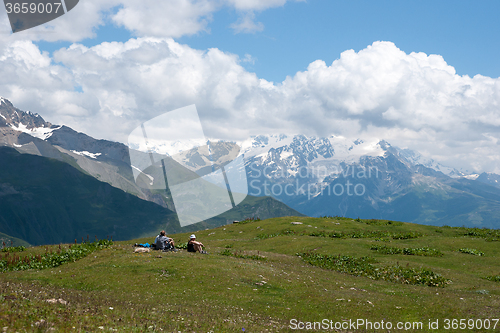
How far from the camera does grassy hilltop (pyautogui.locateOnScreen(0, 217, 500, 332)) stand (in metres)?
12.0

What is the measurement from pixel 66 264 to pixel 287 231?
31.9m

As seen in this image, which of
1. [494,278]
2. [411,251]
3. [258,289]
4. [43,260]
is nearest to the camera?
[258,289]

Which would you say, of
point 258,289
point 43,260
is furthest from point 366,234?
point 43,260

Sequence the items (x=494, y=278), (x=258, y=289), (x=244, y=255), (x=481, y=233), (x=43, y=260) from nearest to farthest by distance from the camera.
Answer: (x=258, y=289) → (x=43, y=260) → (x=494, y=278) → (x=244, y=255) → (x=481, y=233)

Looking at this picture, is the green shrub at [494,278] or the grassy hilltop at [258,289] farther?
the green shrub at [494,278]

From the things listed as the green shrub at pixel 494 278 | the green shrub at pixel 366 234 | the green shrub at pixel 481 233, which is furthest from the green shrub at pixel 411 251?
the green shrub at pixel 481 233

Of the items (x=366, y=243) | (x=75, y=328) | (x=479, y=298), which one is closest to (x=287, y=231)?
(x=366, y=243)

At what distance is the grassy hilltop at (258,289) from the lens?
471 inches

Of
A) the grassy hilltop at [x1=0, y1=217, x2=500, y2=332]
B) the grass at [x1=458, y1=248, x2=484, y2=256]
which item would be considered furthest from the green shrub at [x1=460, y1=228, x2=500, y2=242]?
the grass at [x1=458, y1=248, x2=484, y2=256]

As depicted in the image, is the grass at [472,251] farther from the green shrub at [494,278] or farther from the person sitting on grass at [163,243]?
the person sitting on grass at [163,243]

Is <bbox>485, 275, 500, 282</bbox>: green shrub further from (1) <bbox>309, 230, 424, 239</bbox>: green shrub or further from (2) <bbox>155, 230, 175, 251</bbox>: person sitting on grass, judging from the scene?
(2) <bbox>155, 230, 175, 251</bbox>: person sitting on grass

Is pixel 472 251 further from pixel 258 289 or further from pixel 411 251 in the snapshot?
pixel 258 289

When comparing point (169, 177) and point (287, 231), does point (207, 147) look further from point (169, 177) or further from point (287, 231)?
point (287, 231)

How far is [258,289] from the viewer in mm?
20328
